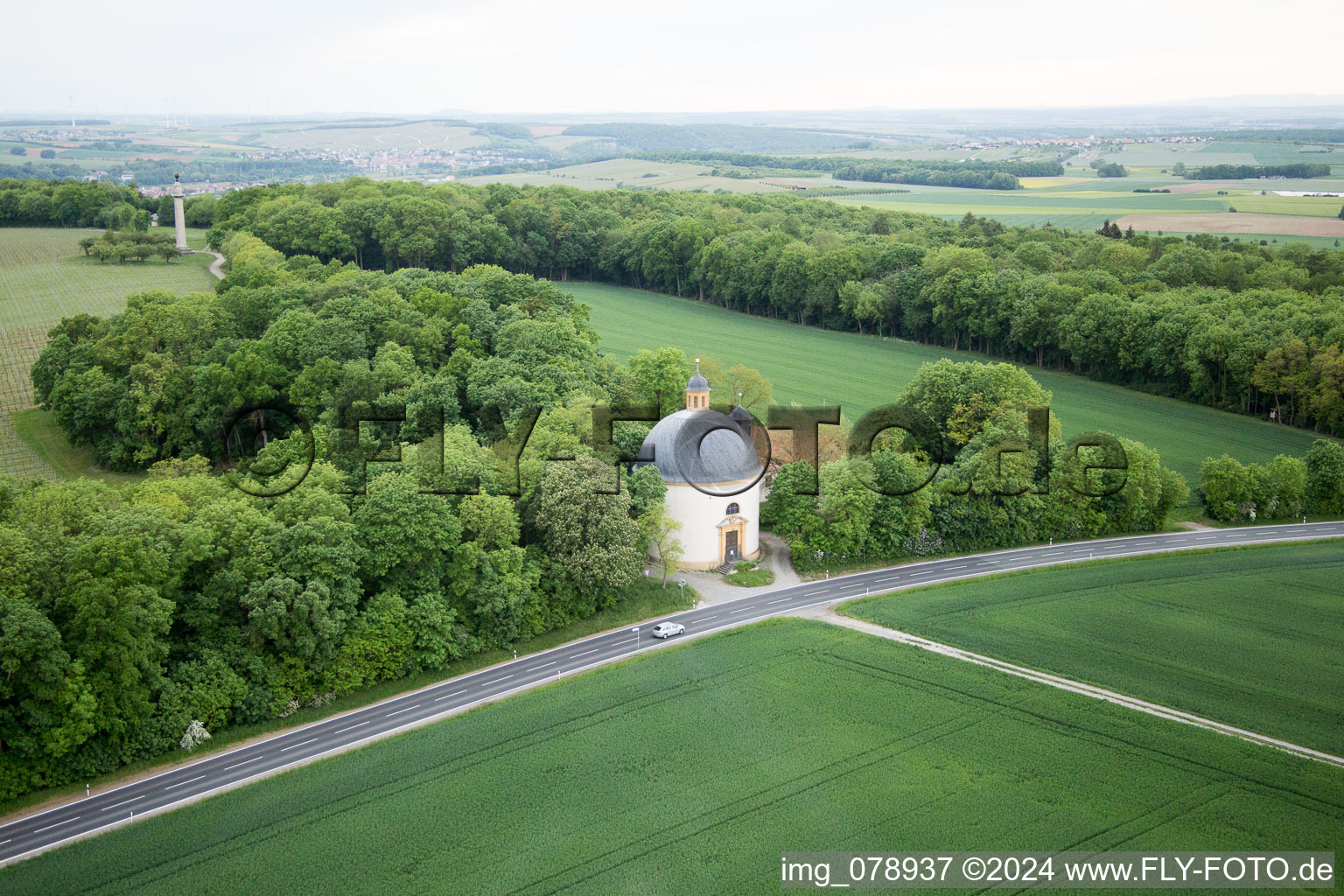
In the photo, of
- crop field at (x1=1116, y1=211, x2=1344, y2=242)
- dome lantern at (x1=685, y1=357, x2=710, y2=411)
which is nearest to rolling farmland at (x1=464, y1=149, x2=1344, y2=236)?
crop field at (x1=1116, y1=211, x2=1344, y2=242)

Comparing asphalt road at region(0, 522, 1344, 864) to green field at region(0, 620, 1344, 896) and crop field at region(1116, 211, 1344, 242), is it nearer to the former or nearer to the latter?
green field at region(0, 620, 1344, 896)

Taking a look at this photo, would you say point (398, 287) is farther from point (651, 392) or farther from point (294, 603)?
point (294, 603)

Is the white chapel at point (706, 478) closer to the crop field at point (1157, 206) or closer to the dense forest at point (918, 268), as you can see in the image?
the dense forest at point (918, 268)

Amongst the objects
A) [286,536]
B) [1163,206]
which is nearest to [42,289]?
[286,536]

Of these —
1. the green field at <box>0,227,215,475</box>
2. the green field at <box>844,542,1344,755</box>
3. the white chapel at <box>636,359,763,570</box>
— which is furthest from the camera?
the green field at <box>0,227,215,475</box>

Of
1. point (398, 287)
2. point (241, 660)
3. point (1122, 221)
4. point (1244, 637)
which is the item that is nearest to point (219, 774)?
point (241, 660)

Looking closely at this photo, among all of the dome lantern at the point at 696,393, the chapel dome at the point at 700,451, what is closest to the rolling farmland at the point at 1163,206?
the dome lantern at the point at 696,393

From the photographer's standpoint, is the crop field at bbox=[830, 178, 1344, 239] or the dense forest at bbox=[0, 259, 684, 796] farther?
the crop field at bbox=[830, 178, 1344, 239]
